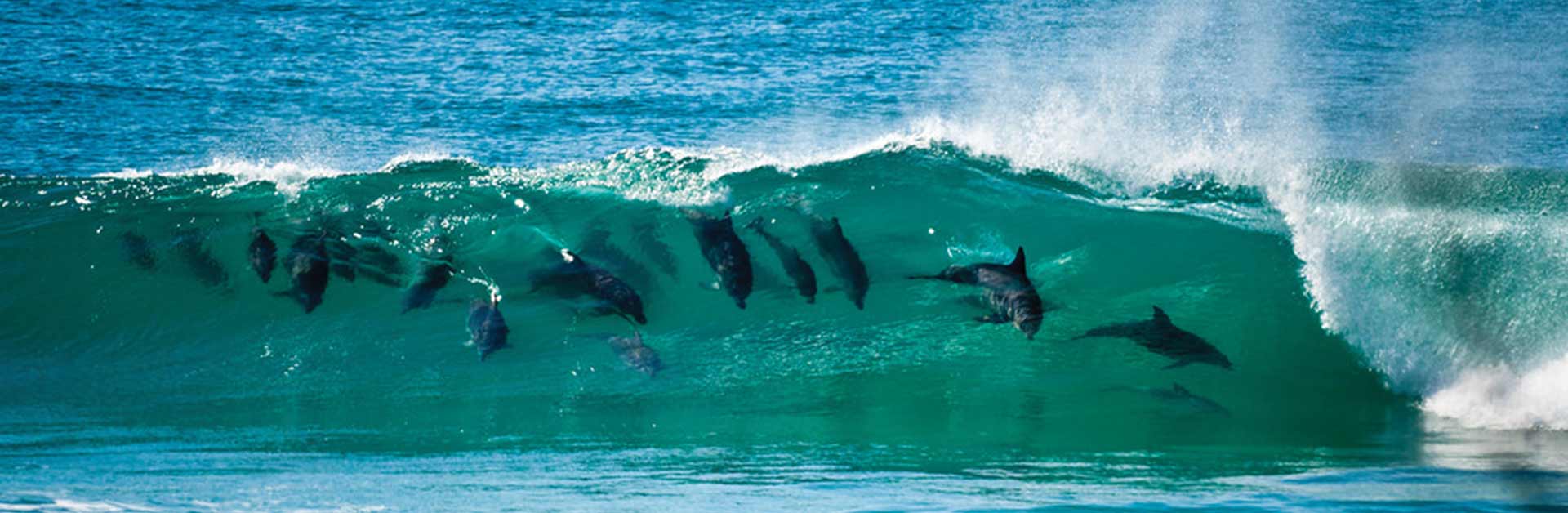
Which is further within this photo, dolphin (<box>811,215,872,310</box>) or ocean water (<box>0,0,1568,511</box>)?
dolphin (<box>811,215,872,310</box>)

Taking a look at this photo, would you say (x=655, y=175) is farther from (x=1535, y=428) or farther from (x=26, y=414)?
(x=1535, y=428)

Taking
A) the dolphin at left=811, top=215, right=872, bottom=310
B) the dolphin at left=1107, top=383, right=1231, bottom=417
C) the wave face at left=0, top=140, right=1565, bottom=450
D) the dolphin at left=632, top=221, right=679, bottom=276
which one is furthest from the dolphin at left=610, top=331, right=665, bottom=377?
the dolphin at left=1107, top=383, right=1231, bottom=417

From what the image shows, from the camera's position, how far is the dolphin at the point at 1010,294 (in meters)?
8.41

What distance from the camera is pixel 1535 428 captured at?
286 inches

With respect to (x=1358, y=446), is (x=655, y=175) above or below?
above

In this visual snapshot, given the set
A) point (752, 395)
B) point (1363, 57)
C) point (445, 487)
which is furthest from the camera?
point (1363, 57)

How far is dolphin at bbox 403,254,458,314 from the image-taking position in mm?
9094

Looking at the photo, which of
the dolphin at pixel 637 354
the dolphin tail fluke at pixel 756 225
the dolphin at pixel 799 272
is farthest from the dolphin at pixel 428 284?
the dolphin at pixel 799 272

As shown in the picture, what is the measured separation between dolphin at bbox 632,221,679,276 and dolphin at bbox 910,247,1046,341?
6.29 ft

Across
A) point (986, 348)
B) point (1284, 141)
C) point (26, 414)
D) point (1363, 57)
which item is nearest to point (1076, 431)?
point (986, 348)

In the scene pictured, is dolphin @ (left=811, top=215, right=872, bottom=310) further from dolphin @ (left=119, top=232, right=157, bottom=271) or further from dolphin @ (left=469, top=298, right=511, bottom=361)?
dolphin @ (left=119, top=232, right=157, bottom=271)

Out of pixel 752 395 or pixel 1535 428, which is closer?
pixel 1535 428

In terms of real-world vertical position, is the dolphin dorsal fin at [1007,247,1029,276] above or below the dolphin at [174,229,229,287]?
above

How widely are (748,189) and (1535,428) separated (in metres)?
4.90
